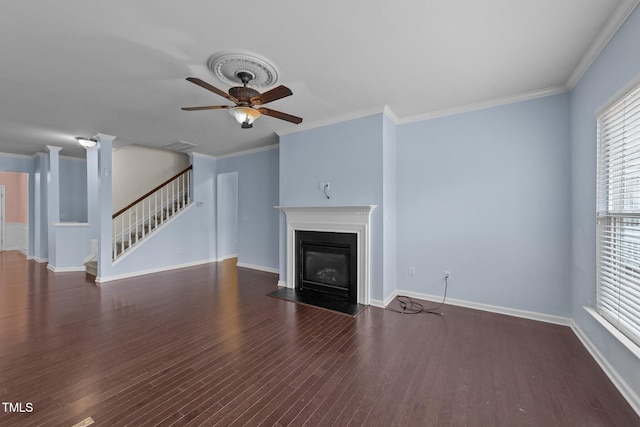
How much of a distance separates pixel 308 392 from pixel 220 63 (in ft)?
9.19

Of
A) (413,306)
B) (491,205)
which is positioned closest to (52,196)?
(413,306)

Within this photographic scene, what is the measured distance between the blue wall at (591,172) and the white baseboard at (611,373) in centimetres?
4

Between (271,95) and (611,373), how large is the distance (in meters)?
3.49

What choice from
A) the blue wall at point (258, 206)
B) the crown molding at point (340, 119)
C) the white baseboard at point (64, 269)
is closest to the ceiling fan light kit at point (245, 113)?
the crown molding at point (340, 119)

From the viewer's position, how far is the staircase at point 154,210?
18.7 ft

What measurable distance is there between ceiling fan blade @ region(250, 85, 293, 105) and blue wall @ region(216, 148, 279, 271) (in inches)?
121

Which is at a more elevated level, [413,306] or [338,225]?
[338,225]

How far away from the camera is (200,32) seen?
6.84ft

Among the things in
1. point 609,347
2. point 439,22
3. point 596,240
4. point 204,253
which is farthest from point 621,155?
point 204,253

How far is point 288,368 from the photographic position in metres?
2.19

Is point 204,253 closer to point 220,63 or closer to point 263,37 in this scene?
point 220,63

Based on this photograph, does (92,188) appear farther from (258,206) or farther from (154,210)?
(258,206)

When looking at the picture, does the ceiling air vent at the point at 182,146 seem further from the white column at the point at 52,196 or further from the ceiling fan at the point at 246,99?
the ceiling fan at the point at 246,99

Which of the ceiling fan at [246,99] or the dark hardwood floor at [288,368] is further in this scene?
the ceiling fan at [246,99]
